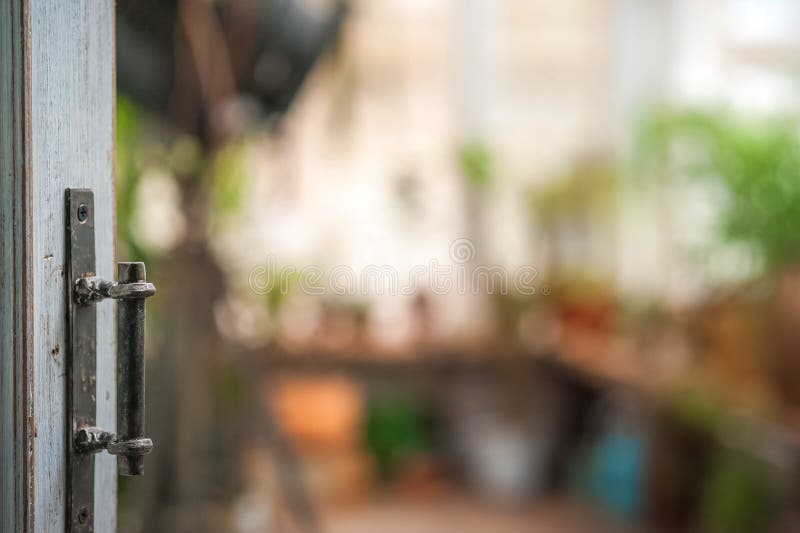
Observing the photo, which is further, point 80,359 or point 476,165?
point 476,165

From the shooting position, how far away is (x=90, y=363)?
63cm

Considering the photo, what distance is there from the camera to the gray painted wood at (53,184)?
0.60 metres

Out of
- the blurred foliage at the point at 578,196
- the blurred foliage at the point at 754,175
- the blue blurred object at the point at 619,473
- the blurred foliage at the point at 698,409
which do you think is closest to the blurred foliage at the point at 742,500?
the blurred foliage at the point at 698,409

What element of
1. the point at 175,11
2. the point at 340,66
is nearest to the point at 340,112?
the point at 340,66

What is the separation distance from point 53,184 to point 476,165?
9.76ft

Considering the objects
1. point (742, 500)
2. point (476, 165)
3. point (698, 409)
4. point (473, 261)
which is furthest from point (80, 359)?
point (476, 165)

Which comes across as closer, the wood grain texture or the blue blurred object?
the wood grain texture

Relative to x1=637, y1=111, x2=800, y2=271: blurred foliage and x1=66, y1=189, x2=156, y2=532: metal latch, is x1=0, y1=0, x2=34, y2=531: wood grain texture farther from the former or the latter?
x1=637, y1=111, x2=800, y2=271: blurred foliage

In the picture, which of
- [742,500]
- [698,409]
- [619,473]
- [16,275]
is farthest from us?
[619,473]

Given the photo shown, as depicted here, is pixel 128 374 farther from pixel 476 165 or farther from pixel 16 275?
pixel 476 165

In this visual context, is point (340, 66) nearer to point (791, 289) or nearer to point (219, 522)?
point (219, 522)

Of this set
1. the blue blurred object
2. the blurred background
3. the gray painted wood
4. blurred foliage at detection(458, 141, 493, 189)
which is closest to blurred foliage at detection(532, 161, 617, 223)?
the blurred background

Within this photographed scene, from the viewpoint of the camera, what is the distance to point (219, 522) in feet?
5.53

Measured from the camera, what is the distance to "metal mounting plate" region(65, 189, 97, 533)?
0.62 m
